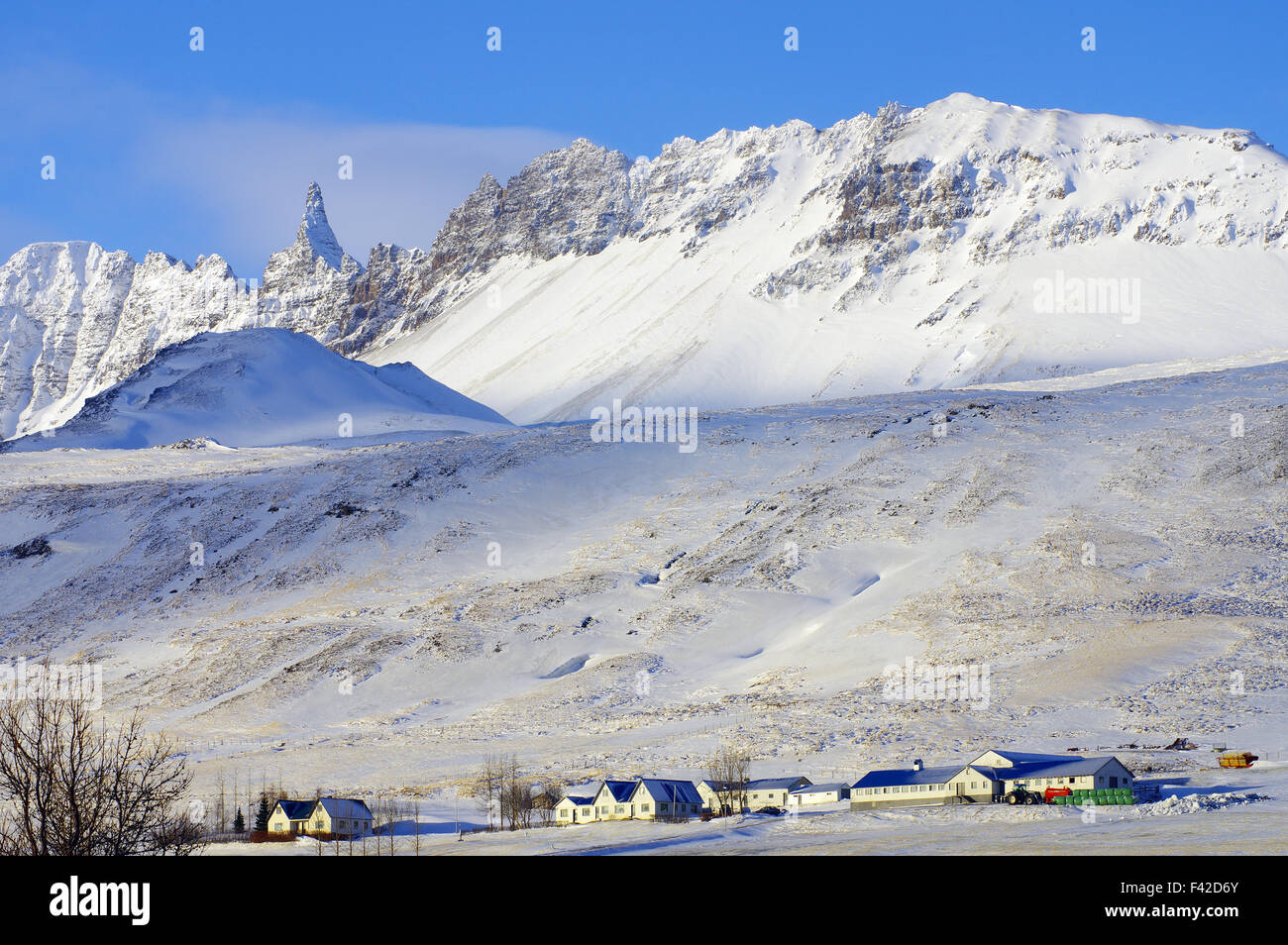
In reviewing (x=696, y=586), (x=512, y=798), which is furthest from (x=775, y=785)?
(x=696, y=586)

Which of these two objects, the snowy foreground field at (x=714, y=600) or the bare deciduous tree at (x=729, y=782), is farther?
the snowy foreground field at (x=714, y=600)

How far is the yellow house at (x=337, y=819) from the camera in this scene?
5144cm

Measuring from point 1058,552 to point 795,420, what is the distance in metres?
52.9

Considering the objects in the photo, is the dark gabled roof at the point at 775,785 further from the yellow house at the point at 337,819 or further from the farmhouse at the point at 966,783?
the yellow house at the point at 337,819

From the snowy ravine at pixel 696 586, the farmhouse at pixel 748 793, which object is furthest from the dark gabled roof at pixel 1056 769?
the snowy ravine at pixel 696 586

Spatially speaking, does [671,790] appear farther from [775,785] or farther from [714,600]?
[714,600]

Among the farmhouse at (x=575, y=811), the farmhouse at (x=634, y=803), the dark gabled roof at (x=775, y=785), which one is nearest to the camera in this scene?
the farmhouse at (x=634, y=803)

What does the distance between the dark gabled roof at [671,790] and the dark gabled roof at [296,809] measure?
12.7 metres

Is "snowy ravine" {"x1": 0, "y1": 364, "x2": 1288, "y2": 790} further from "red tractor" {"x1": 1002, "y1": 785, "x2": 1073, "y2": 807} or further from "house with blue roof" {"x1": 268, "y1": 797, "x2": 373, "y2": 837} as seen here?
"house with blue roof" {"x1": 268, "y1": 797, "x2": 373, "y2": 837}
